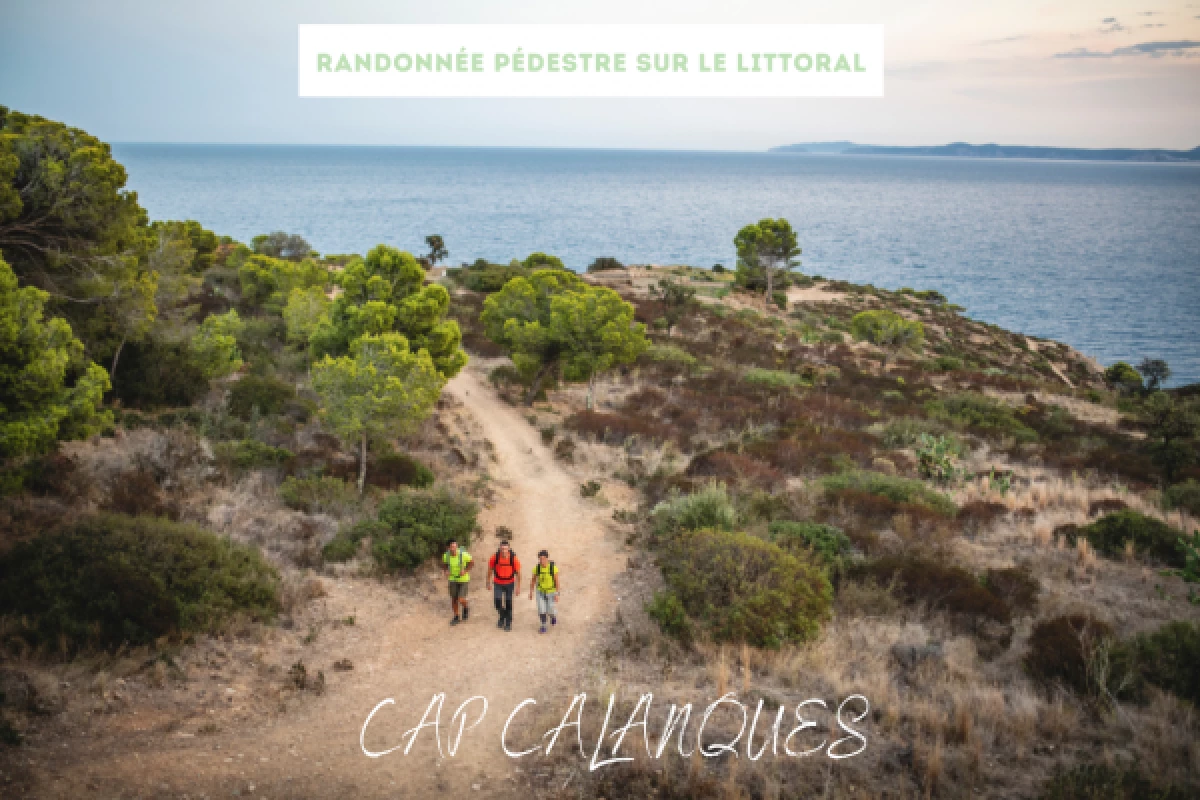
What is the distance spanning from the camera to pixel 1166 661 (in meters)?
9.57

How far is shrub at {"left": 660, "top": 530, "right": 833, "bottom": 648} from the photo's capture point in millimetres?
11000

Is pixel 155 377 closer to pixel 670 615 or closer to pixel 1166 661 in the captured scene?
pixel 670 615

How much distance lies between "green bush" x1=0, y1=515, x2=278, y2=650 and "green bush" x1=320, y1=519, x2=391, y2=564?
1.96 m

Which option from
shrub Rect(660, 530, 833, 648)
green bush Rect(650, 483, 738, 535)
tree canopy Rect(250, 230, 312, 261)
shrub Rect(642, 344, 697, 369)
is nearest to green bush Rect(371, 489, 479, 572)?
green bush Rect(650, 483, 738, 535)

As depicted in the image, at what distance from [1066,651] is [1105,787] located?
11.8 ft

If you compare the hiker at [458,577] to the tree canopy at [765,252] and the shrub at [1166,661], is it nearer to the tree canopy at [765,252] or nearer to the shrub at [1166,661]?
the shrub at [1166,661]

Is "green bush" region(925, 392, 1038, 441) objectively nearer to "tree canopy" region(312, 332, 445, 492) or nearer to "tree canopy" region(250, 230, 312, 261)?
"tree canopy" region(312, 332, 445, 492)

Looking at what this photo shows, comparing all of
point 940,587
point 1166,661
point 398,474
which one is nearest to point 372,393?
point 398,474

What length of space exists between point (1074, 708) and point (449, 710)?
853 centimetres

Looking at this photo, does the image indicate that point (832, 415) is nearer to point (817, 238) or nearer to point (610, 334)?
point (610, 334)

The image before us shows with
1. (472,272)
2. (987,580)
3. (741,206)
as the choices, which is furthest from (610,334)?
(741,206)

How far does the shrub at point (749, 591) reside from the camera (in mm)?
11000

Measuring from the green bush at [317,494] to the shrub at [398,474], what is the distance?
95cm

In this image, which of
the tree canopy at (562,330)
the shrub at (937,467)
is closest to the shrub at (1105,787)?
the shrub at (937,467)
